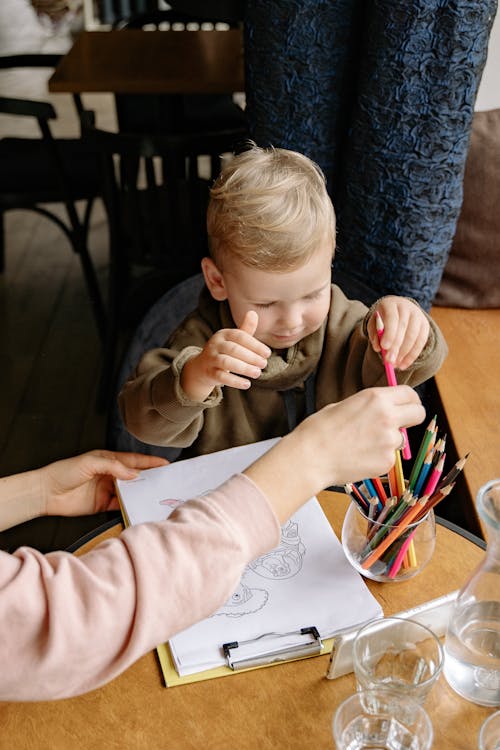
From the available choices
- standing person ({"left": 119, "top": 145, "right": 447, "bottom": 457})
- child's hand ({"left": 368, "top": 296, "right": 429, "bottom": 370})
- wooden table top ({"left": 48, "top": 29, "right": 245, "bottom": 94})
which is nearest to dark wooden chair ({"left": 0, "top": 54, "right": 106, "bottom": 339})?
wooden table top ({"left": 48, "top": 29, "right": 245, "bottom": 94})

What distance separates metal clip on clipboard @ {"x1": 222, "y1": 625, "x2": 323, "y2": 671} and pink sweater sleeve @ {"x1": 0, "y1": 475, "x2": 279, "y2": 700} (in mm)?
223

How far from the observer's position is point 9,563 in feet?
2.35

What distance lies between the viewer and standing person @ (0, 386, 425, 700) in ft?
2.22

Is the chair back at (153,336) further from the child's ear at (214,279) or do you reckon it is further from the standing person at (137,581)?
the standing person at (137,581)

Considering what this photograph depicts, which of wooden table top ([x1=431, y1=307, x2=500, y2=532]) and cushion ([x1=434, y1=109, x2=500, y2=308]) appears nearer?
wooden table top ([x1=431, y1=307, x2=500, y2=532])

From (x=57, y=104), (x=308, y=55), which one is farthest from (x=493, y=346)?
(x=57, y=104)

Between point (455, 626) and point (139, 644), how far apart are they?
376mm

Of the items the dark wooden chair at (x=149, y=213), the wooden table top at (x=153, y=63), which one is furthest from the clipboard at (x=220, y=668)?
the wooden table top at (x=153, y=63)

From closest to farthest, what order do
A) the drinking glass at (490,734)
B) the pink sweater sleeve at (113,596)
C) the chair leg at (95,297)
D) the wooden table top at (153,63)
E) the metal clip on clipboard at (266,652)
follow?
the pink sweater sleeve at (113,596) → the drinking glass at (490,734) → the metal clip on clipboard at (266,652) → the wooden table top at (153,63) → the chair leg at (95,297)

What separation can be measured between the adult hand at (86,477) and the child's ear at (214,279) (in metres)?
0.27

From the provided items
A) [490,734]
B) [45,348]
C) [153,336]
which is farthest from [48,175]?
[490,734]

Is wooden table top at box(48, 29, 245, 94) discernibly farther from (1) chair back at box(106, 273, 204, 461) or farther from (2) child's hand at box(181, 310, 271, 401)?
(2) child's hand at box(181, 310, 271, 401)

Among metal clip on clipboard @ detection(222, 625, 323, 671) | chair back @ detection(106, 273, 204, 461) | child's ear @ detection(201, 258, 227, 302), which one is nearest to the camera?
metal clip on clipboard @ detection(222, 625, 323, 671)

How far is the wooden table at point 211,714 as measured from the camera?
834 mm
